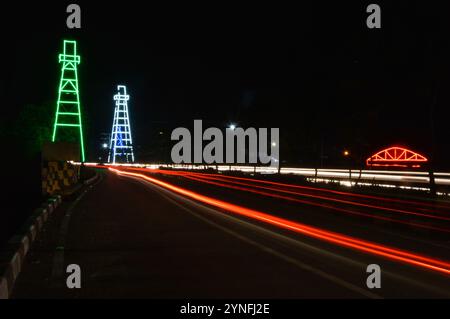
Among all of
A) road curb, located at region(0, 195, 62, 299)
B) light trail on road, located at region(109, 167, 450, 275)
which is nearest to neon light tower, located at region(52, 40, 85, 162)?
light trail on road, located at region(109, 167, 450, 275)

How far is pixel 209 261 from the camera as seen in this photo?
38.7ft

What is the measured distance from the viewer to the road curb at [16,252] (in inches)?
350

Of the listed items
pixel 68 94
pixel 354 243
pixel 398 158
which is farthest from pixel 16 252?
pixel 68 94

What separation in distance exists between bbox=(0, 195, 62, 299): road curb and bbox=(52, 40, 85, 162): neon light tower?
6105 cm

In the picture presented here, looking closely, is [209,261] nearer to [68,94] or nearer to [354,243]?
[354,243]

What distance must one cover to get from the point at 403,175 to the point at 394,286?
43398mm

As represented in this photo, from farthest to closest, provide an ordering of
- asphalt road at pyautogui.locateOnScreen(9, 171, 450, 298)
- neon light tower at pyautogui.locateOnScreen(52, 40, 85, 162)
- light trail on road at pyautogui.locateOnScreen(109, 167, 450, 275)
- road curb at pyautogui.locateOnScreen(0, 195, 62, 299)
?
neon light tower at pyautogui.locateOnScreen(52, 40, 85, 162) → light trail on road at pyautogui.locateOnScreen(109, 167, 450, 275) → asphalt road at pyautogui.locateOnScreen(9, 171, 450, 298) → road curb at pyautogui.locateOnScreen(0, 195, 62, 299)

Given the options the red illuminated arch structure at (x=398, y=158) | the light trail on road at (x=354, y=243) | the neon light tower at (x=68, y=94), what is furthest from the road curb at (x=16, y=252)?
the neon light tower at (x=68, y=94)

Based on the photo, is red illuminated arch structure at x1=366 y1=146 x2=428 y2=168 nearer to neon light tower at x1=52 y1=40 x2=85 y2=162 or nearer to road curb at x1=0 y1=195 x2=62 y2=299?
neon light tower at x1=52 y1=40 x2=85 y2=162

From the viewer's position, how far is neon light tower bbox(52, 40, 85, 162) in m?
76.2

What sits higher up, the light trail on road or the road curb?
the road curb

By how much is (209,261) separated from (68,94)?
69.1 meters

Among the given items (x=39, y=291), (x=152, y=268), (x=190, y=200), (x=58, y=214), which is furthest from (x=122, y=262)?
(x=190, y=200)

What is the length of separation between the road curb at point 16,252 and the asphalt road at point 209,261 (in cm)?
17
